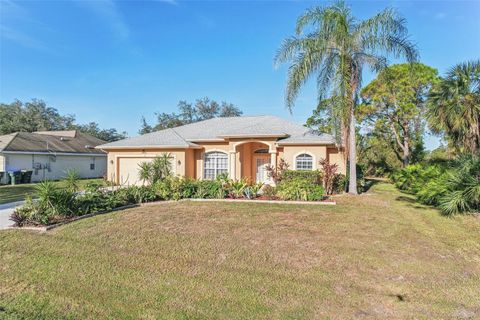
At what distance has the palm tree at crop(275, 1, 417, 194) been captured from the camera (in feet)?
45.9

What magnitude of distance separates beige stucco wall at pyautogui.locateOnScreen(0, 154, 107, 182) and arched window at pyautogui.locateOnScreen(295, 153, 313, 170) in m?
21.7

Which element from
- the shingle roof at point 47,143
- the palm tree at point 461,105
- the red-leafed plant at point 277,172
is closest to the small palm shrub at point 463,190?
the palm tree at point 461,105

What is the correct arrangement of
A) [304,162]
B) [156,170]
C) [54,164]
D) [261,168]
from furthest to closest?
[54,164], [261,168], [156,170], [304,162]

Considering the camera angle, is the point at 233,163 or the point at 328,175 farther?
the point at 233,163

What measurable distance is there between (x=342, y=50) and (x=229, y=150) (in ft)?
29.5

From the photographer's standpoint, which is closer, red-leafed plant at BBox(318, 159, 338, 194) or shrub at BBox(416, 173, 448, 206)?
shrub at BBox(416, 173, 448, 206)

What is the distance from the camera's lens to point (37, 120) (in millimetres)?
46531

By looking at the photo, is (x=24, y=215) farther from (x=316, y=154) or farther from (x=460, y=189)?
(x=460, y=189)

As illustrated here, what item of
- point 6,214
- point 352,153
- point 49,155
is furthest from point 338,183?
point 49,155

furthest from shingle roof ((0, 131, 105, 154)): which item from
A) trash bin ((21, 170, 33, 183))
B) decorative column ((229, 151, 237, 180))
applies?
decorative column ((229, 151, 237, 180))

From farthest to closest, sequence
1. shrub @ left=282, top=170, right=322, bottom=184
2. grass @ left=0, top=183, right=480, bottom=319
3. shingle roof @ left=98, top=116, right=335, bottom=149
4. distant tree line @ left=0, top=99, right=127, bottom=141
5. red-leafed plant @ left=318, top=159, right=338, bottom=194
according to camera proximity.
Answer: distant tree line @ left=0, top=99, right=127, bottom=141
shingle roof @ left=98, top=116, right=335, bottom=149
shrub @ left=282, top=170, right=322, bottom=184
red-leafed plant @ left=318, top=159, right=338, bottom=194
grass @ left=0, top=183, right=480, bottom=319

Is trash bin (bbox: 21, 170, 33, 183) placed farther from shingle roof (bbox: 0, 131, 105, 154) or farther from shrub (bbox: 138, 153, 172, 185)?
shrub (bbox: 138, 153, 172, 185)

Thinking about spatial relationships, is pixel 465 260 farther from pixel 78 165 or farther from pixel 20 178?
pixel 78 165

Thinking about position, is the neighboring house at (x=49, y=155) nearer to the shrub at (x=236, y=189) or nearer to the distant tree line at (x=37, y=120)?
the distant tree line at (x=37, y=120)
